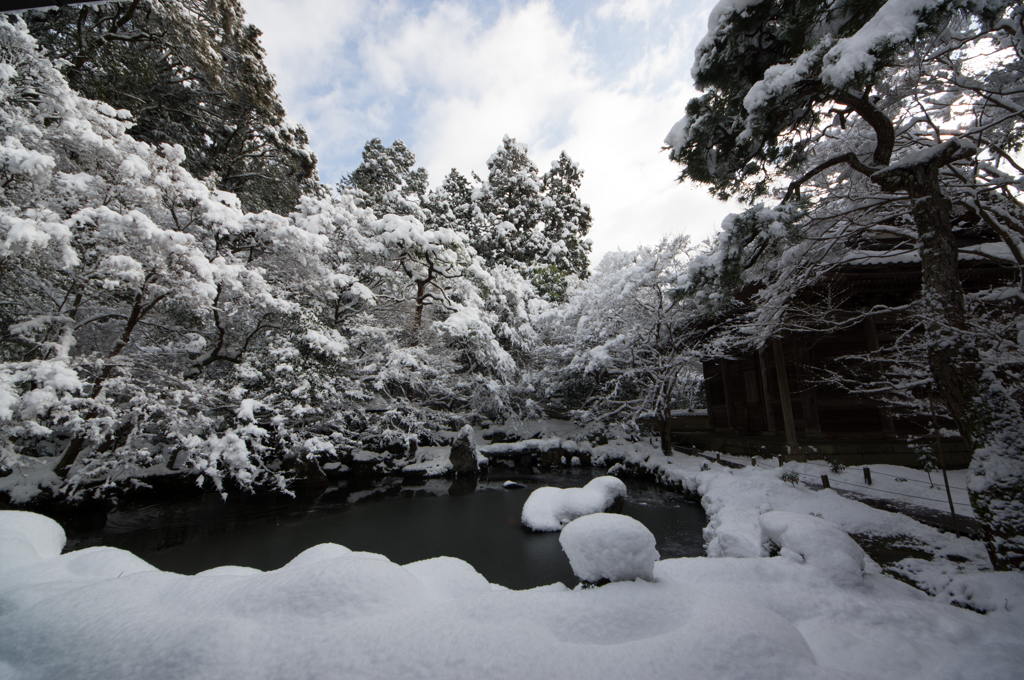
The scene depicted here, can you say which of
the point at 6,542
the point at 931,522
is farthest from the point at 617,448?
the point at 6,542

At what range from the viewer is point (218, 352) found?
1133cm

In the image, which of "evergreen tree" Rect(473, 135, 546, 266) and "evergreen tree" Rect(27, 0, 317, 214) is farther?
"evergreen tree" Rect(473, 135, 546, 266)

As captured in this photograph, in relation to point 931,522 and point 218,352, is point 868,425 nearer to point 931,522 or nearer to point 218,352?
point 931,522

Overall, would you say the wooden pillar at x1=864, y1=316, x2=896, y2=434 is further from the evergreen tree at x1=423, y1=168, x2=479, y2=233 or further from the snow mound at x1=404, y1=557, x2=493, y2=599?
the evergreen tree at x1=423, y1=168, x2=479, y2=233

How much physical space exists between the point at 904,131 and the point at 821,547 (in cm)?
556

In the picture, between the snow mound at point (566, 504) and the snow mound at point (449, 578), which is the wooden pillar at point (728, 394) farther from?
the snow mound at point (449, 578)

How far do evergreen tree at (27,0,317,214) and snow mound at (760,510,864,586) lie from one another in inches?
581

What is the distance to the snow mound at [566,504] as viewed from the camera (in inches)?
365

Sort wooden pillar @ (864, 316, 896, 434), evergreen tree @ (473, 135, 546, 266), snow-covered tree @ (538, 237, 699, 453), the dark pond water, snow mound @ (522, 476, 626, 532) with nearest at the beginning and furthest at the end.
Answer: the dark pond water → snow mound @ (522, 476, 626, 532) → wooden pillar @ (864, 316, 896, 434) → snow-covered tree @ (538, 237, 699, 453) → evergreen tree @ (473, 135, 546, 266)

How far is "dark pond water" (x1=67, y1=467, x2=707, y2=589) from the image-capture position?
7.78m

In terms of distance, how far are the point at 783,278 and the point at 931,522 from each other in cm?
403

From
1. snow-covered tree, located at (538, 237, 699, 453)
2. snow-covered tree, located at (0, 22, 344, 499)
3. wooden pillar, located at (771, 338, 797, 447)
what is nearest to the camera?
snow-covered tree, located at (0, 22, 344, 499)

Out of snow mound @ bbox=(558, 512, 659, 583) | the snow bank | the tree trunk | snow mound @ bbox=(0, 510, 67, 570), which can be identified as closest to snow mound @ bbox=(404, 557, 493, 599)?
snow mound @ bbox=(558, 512, 659, 583)

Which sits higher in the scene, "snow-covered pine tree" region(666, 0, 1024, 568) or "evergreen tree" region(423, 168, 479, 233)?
"evergreen tree" region(423, 168, 479, 233)
